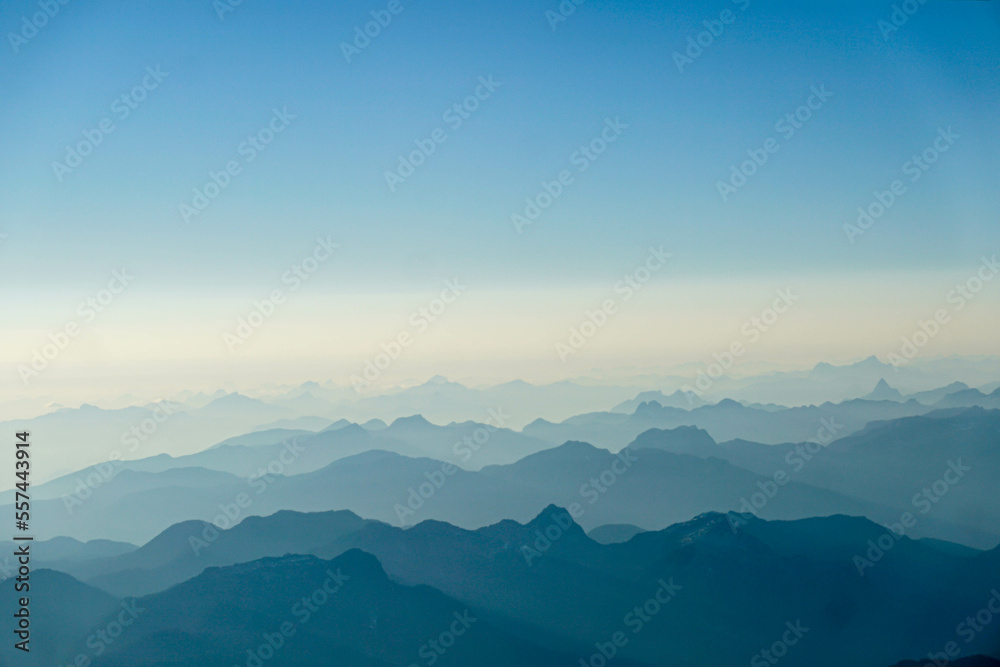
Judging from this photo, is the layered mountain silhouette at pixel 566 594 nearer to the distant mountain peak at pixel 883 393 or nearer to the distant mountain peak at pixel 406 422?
the distant mountain peak at pixel 406 422

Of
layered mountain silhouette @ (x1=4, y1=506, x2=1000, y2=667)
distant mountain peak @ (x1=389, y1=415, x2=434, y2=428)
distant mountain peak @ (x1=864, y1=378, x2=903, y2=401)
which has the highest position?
distant mountain peak @ (x1=389, y1=415, x2=434, y2=428)

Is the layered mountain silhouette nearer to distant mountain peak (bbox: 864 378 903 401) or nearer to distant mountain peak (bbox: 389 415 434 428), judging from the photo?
distant mountain peak (bbox: 389 415 434 428)

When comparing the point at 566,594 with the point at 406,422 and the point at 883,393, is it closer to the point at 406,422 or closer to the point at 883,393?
the point at 406,422

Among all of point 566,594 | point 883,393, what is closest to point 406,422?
point 566,594

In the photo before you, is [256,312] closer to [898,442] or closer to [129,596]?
[129,596]

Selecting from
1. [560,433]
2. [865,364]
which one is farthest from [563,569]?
[865,364]

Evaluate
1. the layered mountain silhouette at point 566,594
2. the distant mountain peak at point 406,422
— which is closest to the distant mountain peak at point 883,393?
the layered mountain silhouette at point 566,594

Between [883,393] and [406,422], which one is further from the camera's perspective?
[883,393]

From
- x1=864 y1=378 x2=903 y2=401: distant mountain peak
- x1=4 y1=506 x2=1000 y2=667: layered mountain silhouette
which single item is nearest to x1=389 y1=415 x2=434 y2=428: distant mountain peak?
x1=4 y1=506 x2=1000 y2=667: layered mountain silhouette

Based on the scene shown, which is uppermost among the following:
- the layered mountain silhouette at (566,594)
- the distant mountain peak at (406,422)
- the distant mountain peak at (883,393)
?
the distant mountain peak at (406,422)

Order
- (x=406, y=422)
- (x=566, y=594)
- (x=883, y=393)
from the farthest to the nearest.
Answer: (x=883, y=393) → (x=406, y=422) → (x=566, y=594)

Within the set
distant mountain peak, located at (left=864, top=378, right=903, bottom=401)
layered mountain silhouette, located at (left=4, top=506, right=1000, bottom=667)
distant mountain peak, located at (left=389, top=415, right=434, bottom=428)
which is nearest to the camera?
layered mountain silhouette, located at (left=4, top=506, right=1000, bottom=667)
